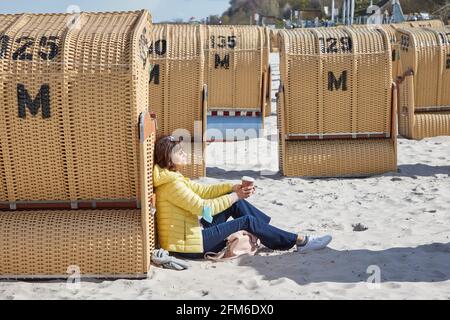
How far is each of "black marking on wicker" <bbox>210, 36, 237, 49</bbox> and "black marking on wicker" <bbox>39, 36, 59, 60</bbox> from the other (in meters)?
7.63

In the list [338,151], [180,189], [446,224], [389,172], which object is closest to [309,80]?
[338,151]

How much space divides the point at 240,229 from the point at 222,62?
723 centimetres

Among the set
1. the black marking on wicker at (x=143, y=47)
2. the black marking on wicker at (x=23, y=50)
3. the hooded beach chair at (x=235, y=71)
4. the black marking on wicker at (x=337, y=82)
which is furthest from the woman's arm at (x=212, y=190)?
the hooded beach chair at (x=235, y=71)

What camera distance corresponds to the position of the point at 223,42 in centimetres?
1257

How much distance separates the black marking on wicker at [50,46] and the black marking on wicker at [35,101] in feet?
0.71

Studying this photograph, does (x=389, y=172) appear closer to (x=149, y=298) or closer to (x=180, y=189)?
(x=180, y=189)

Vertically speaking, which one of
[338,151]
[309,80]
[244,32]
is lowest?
[338,151]

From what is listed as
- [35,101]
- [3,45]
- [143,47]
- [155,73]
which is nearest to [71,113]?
[35,101]

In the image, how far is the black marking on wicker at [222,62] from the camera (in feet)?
40.5

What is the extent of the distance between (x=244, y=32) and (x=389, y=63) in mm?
4422

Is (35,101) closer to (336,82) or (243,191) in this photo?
(243,191)

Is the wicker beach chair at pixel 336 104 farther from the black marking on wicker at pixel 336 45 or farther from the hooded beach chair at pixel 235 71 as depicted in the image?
the hooded beach chair at pixel 235 71

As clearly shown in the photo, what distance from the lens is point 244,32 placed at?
12.8 metres
